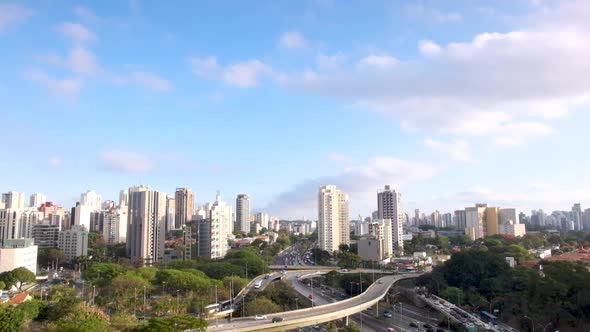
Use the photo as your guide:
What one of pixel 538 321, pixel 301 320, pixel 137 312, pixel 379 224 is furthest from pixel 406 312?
pixel 379 224

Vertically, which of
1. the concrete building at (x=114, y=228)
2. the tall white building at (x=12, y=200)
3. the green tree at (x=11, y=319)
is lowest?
the green tree at (x=11, y=319)

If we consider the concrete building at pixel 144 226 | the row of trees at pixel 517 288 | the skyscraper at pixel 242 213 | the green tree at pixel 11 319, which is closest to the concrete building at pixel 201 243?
the concrete building at pixel 144 226

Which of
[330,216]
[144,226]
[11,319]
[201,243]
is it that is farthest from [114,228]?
[11,319]

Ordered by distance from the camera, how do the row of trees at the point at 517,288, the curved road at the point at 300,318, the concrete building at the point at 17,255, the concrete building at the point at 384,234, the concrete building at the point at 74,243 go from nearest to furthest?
the curved road at the point at 300,318, the row of trees at the point at 517,288, the concrete building at the point at 17,255, the concrete building at the point at 74,243, the concrete building at the point at 384,234

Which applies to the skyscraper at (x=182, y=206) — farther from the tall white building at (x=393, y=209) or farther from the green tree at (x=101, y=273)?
the green tree at (x=101, y=273)

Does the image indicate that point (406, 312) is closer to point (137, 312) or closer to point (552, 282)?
point (552, 282)

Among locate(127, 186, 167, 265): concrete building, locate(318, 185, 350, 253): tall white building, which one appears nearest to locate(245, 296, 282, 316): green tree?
locate(127, 186, 167, 265): concrete building

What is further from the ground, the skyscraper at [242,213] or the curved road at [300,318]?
the skyscraper at [242,213]
